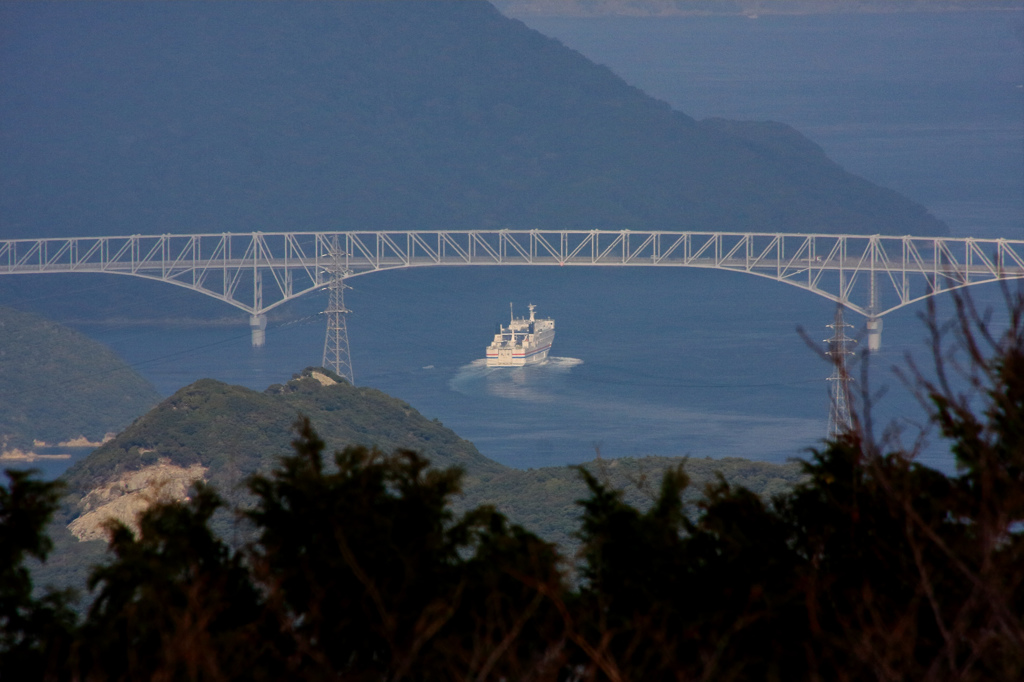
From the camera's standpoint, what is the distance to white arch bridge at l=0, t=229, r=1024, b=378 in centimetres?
4638

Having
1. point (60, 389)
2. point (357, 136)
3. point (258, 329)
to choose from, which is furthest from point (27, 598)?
point (357, 136)

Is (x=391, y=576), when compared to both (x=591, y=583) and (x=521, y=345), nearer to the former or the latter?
(x=591, y=583)

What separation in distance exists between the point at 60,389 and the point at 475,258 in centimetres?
2177

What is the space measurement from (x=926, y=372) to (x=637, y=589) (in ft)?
150

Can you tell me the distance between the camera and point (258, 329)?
5766cm

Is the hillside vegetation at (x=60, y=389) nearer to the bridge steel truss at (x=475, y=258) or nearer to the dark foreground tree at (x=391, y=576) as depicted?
the bridge steel truss at (x=475, y=258)

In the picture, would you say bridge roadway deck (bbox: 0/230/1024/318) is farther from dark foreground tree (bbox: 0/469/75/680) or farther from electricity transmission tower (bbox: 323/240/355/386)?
dark foreground tree (bbox: 0/469/75/680)

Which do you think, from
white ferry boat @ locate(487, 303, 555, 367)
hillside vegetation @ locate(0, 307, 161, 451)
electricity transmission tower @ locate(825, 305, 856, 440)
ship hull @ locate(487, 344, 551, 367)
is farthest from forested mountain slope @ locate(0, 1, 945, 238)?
electricity transmission tower @ locate(825, 305, 856, 440)

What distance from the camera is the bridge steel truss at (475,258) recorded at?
4700 centimetres

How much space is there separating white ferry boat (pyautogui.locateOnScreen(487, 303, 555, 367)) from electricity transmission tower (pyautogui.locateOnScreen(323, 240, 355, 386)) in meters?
6.71

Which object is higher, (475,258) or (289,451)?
(475,258)

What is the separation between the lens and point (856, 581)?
5.39 meters

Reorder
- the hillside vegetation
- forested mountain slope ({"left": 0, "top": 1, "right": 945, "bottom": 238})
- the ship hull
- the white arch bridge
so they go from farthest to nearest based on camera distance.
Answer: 1. forested mountain slope ({"left": 0, "top": 1, "right": 945, "bottom": 238})
2. the ship hull
3. the white arch bridge
4. the hillside vegetation

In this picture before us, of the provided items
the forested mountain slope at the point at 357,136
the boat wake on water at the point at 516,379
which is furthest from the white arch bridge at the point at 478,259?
the boat wake on water at the point at 516,379
